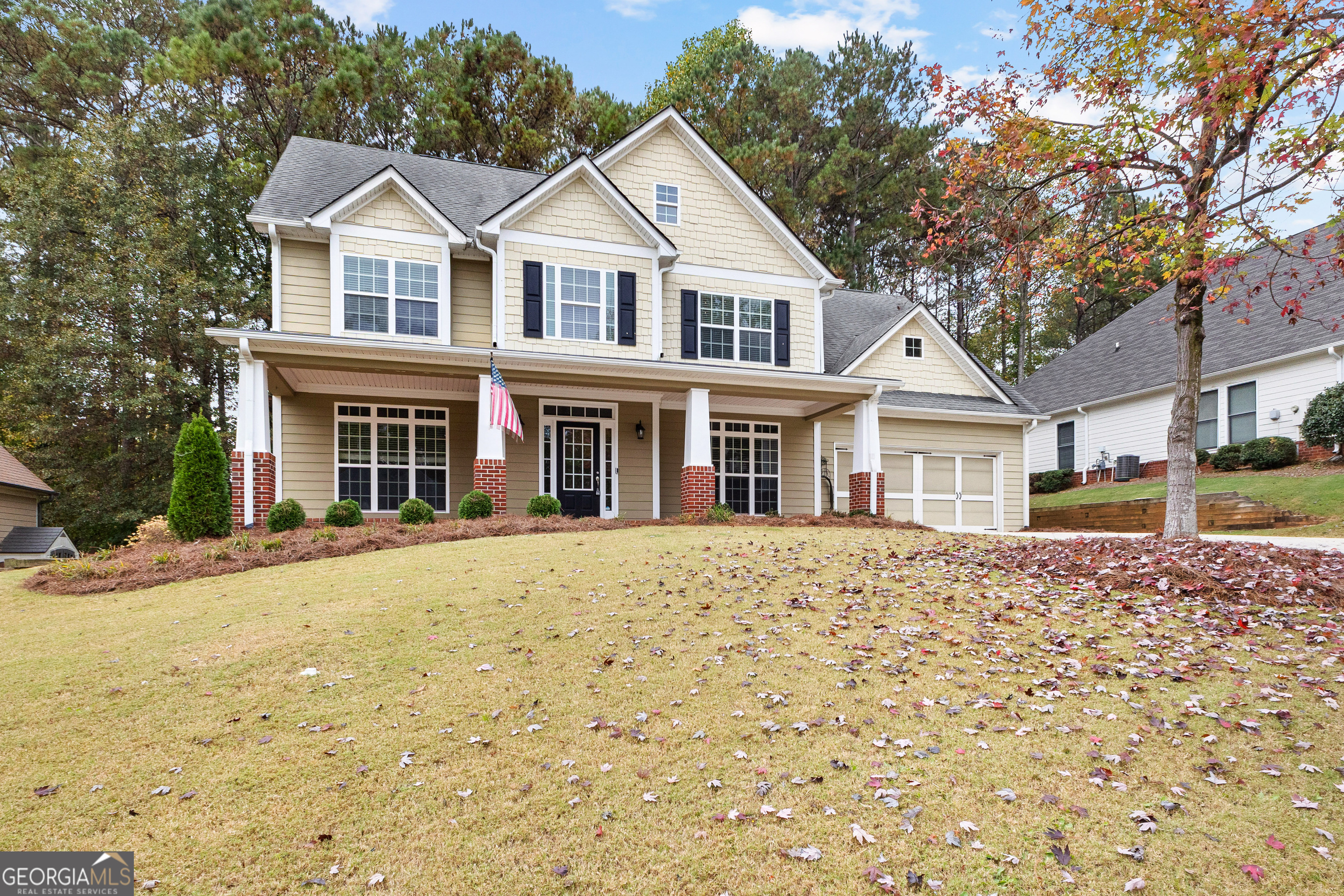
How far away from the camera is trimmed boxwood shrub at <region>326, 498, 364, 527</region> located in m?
12.8

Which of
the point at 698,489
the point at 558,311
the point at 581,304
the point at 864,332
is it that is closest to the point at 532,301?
the point at 558,311

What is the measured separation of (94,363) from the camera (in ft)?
70.7

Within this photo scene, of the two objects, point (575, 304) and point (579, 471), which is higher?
point (575, 304)

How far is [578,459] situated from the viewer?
16125 millimetres

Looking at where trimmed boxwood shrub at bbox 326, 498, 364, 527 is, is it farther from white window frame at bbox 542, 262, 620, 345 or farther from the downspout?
the downspout

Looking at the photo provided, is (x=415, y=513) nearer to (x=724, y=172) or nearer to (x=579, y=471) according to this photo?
(x=579, y=471)

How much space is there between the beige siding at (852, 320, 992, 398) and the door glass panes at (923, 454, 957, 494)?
6.08ft

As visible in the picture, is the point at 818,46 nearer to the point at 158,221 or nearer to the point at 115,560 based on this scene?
the point at 158,221

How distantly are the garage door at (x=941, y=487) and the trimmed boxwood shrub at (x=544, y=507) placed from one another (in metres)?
7.93

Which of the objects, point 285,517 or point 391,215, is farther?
point 391,215

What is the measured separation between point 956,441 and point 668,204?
9745 millimetres

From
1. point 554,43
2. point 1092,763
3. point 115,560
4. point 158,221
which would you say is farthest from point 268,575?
point 554,43

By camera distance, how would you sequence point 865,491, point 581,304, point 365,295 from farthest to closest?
point 865,491 < point 581,304 < point 365,295

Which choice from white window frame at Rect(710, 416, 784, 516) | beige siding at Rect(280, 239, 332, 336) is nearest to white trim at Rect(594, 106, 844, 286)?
white window frame at Rect(710, 416, 784, 516)
